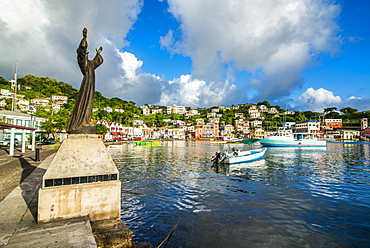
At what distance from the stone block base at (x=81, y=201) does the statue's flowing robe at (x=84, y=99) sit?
1614 mm

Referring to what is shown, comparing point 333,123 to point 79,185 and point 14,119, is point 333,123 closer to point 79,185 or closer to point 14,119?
point 14,119

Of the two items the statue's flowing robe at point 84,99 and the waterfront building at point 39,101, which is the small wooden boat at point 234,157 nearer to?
the statue's flowing robe at point 84,99

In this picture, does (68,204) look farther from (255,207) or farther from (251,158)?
(251,158)

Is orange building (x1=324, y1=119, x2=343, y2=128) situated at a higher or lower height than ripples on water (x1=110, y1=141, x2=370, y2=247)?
higher

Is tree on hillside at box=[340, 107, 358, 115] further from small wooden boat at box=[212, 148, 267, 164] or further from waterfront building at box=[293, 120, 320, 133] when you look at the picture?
small wooden boat at box=[212, 148, 267, 164]

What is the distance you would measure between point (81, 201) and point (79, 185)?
0.36 m

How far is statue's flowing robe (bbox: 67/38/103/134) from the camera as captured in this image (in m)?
5.39

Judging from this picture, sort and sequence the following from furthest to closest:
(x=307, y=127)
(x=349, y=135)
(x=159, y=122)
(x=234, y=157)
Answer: (x=159, y=122)
(x=349, y=135)
(x=307, y=127)
(x=234, y=157)

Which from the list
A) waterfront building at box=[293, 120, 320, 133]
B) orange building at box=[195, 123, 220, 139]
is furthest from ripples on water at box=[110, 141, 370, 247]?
orange building at box=[195, 123, 220, 139]

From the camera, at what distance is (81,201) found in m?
4.45

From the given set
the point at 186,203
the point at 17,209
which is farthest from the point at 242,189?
the point at 17,209

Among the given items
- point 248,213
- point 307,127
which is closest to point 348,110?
point 307,127

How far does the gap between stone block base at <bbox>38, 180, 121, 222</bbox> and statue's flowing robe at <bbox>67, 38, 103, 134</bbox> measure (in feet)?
5.30

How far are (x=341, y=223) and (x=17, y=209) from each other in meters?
9.98
